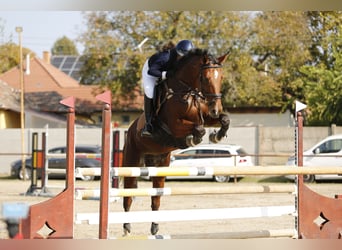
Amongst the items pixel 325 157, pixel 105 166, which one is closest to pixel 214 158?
pixel 325 157

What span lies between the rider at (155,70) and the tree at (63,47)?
186 ft

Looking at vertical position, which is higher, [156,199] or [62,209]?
[62,209]

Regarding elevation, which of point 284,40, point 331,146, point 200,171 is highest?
point 284,40

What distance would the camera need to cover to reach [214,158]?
1620 centimetres

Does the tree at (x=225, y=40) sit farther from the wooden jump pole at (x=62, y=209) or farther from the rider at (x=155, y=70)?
the wooden jump pole at (x=62, y=209)

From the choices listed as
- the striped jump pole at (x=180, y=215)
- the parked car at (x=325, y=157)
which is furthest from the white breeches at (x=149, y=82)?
the parked car at (x=325, y=157)

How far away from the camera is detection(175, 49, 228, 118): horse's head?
17.2ft

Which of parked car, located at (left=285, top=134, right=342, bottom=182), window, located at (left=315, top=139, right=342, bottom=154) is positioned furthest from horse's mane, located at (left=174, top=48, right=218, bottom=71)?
window, located at (left=315, top=139, right=342, bottom=154)

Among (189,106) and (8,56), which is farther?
(8,56)

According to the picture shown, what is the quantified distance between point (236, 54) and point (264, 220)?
1747cm

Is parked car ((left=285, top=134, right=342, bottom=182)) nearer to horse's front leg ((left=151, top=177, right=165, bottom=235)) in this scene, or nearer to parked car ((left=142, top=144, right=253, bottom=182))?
parked car ((left=142, top=144, right=253, bottom=182))

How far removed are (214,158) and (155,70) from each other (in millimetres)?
10597

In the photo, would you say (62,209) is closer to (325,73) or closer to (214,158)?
(214,158)
